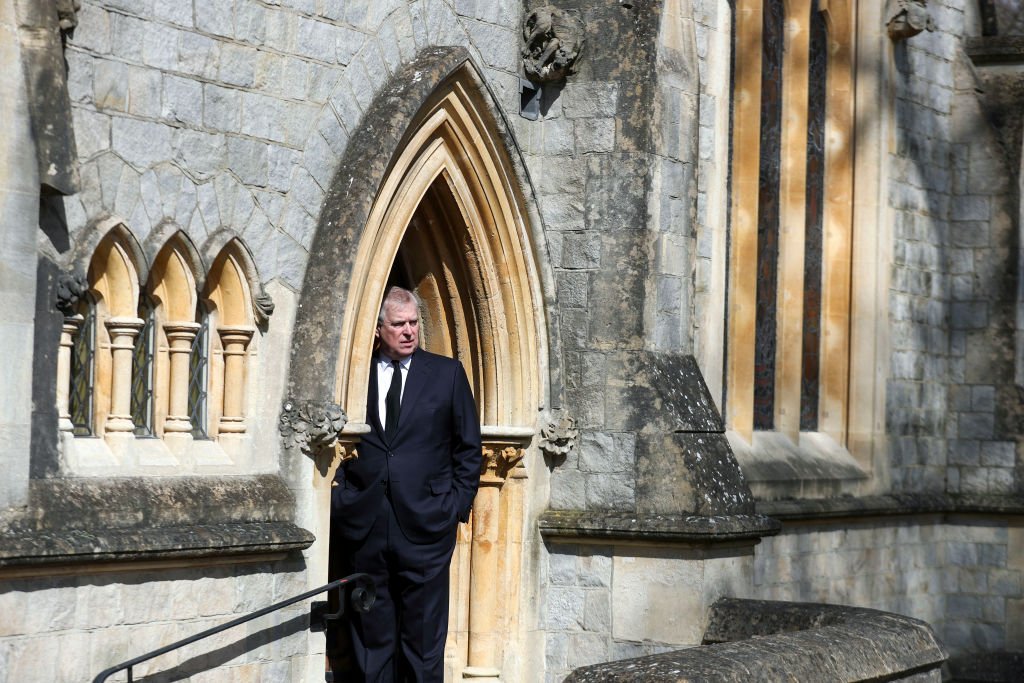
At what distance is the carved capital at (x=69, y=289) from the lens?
20.7 feet

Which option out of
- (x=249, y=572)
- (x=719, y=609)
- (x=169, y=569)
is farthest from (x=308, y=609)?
(x=719, y=609)

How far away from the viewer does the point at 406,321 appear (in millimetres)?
7625

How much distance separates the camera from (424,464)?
7676 millimetres

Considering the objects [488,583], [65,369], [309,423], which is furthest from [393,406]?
[65,369]

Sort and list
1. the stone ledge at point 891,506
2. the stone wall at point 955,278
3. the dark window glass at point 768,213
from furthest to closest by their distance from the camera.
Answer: the stone wall at point 955,278, the dark window glass at point 768,213, the stone ledge at point 891,506

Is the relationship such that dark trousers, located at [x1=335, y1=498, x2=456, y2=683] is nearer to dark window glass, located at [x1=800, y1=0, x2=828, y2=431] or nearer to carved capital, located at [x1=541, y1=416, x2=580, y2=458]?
carved capital, located at [x1=541, y1=416, x2=580, y2=458]

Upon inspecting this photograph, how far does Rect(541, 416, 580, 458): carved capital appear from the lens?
894 centimetres

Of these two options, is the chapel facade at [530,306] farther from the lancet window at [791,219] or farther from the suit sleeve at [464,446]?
the suit sleeve at [464,446]

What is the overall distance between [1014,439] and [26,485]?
8154 mm

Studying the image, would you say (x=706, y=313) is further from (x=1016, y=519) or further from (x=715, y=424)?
(x=1016, y=519)

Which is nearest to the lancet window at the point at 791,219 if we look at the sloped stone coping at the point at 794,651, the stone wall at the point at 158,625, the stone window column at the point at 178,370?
the sloped stone coping at the point at 794,651

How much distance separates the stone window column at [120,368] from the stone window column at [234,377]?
0.53 metres

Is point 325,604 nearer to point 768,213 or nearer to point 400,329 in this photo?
point 400,329

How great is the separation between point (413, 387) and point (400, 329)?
0.26 meters
